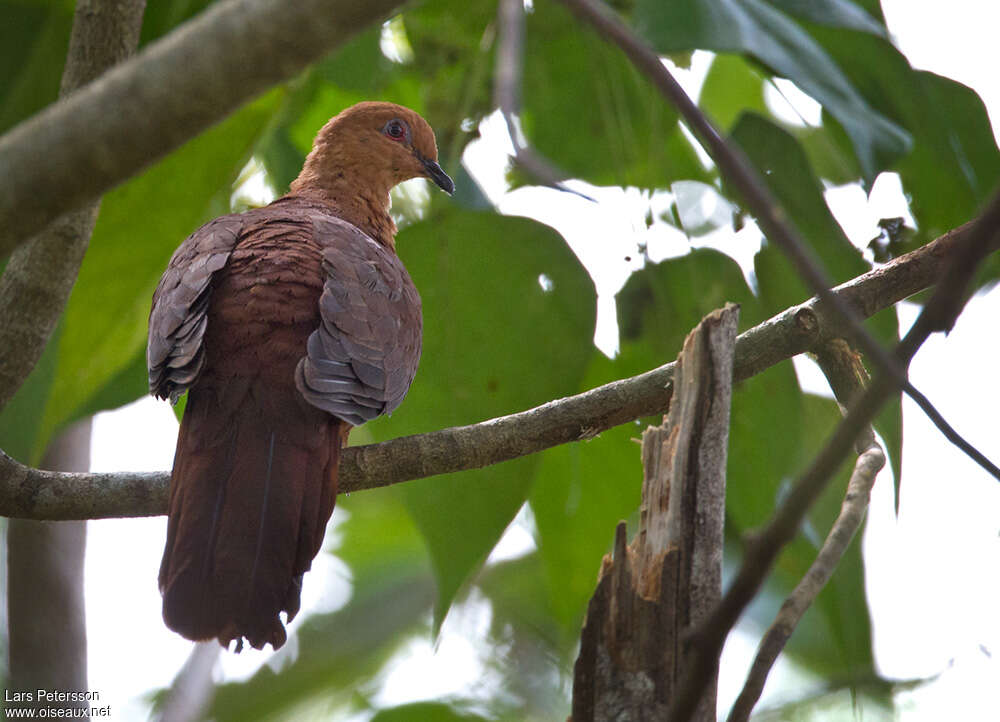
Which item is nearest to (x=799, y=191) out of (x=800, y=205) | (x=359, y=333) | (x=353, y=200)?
(x=800, y=205)

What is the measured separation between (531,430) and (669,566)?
2.19 feet

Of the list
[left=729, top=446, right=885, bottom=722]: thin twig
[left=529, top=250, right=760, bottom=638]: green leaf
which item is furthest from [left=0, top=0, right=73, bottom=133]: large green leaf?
[left=729, top=446, right=885, bottom=722]: thin twig

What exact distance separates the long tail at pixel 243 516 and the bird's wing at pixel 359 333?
101 mm

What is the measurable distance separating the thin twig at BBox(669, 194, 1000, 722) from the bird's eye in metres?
3.00

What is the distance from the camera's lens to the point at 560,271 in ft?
10.1

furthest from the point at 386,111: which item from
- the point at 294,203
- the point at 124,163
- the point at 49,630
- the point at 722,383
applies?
the point at 124,163

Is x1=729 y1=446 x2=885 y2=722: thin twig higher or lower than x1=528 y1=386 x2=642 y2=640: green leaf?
lower

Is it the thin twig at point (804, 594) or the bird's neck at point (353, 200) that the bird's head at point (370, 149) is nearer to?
the bird's neck at point (353, 200)

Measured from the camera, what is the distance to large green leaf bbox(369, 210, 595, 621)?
9.56ft

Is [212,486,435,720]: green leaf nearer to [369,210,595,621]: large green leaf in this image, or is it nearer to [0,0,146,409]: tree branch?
[369,210,595,621]: large green leaf

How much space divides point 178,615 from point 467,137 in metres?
2.09

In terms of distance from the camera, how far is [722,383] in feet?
6.12

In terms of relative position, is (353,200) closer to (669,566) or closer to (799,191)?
(799,191)

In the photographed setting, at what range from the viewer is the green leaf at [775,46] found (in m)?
2.44
